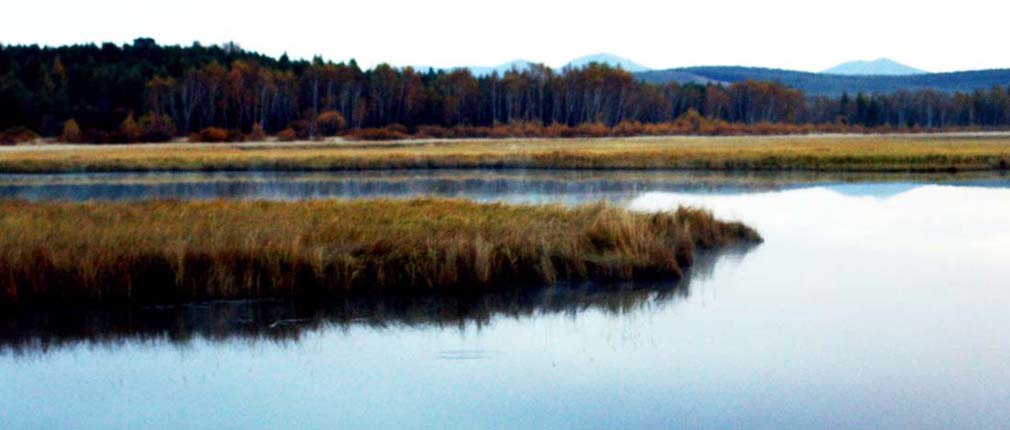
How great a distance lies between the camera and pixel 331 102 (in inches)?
3228

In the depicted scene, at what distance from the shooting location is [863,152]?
4097 centimetres

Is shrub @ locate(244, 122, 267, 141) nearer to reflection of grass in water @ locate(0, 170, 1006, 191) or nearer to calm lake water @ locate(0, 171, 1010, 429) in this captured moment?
reflection of grass in water @ locate(0, 170, 1006, 191)

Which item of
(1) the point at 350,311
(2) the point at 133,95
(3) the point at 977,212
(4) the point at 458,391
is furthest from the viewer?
(2) the point at 133,95

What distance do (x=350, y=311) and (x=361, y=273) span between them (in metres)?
0.94

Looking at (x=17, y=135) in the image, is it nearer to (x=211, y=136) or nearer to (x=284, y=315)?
(x=211, y=136)

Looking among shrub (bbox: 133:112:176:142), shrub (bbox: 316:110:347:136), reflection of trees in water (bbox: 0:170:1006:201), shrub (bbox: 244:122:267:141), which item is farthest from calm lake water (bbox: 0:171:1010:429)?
shrub (bbox: 316:110:347:136)

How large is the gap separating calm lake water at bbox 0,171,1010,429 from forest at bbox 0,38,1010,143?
56.7 m

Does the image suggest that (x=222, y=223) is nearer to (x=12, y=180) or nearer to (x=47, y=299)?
(x=47, y=299)

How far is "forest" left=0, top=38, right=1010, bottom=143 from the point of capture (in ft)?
238

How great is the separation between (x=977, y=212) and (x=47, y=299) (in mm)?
17977

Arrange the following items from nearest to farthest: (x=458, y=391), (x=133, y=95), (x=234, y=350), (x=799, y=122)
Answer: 1. (x=458, y=391)
2. (x=234, y=350)
3. (x=133, y=95)
4. (x=799, y=122)

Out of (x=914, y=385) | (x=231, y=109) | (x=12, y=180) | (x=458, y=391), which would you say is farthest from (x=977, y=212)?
(x=231, y=109)

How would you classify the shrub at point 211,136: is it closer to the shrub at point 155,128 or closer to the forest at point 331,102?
the forest at point 331,102

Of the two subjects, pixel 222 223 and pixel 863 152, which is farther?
pixel 863 152
